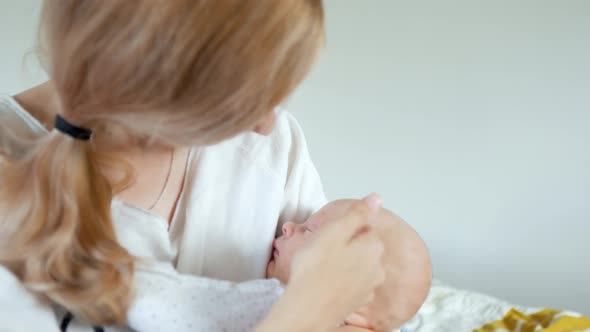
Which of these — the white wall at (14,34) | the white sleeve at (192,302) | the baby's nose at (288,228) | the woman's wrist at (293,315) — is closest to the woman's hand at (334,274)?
the woman's wrist at (293,315)

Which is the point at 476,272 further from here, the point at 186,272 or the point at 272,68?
the point at 272,68

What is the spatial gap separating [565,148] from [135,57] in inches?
55.0

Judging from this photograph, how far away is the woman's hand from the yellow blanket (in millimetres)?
651

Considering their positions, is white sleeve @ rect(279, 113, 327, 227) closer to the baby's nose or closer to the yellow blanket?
the baby's nose

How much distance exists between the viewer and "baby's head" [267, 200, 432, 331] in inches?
36.6

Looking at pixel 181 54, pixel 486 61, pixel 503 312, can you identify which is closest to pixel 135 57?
pixel 181 54

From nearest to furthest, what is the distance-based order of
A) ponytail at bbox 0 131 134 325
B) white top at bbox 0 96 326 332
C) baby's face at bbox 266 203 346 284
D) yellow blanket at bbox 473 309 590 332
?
ponytail at bbox 0 131 134 325, white top at bbox 0 96 326 332, baby's face at bbox 266 203 346 284, yellow blanket at bbox 473 309 590 332

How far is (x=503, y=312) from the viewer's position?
4.40 ft

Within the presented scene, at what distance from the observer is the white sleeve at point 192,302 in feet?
2.51

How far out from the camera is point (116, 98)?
24.0 inches

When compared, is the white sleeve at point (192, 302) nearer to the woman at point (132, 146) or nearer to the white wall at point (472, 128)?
the woman at point (132, 146)

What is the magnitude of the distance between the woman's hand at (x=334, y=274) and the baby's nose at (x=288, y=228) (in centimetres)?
25

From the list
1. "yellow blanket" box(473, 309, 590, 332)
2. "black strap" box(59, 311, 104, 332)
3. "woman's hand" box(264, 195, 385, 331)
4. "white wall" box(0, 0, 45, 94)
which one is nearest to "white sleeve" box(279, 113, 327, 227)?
"woman's hand" box(264, 195, 385, 331)

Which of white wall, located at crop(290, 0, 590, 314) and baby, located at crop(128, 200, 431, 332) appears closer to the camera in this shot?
baby, located at crop(128, 200, 431, 332)
